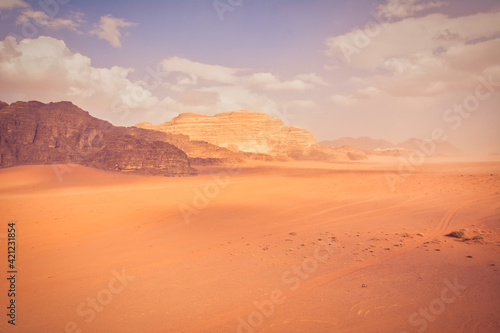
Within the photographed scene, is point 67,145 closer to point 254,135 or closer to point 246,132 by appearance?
point 246,132

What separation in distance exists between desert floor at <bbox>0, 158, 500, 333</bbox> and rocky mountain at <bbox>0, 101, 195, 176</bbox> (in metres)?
16.8

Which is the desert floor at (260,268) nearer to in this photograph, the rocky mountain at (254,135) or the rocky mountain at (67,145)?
the rocky mountain at (67,145)

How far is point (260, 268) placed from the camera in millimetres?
4840

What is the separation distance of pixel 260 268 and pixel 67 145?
2970cm

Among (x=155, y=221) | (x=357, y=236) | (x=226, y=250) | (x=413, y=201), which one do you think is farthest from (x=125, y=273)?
(x=413, y=201)

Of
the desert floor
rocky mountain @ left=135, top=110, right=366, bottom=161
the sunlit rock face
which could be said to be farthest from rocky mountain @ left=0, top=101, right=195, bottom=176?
the sunlit rock face

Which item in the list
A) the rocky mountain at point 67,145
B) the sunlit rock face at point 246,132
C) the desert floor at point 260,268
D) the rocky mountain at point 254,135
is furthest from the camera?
the sunlit rock face at point 246,132

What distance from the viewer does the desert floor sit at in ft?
10.8

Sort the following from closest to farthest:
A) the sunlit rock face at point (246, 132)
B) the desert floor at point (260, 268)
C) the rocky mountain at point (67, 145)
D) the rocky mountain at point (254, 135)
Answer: the desert floor at point (260, 268) → the rocky mountain at point (67, 145) → the rocky mountain at point (254, 135) → the sunlit rock face at point (246, 132)

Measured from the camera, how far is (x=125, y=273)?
4.83m

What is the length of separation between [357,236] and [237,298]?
3.89 metres

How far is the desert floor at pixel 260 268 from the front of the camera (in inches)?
130

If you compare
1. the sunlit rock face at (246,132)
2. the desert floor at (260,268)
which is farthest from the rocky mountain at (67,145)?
the sunlit rock face at (246,132)

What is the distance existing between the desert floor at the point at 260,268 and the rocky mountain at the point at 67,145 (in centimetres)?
1684
